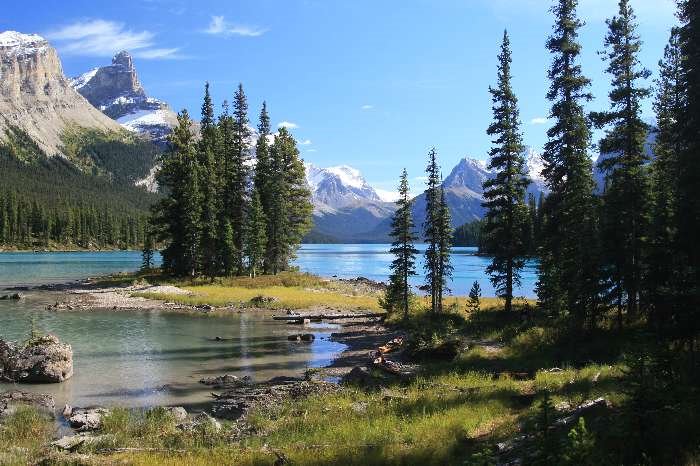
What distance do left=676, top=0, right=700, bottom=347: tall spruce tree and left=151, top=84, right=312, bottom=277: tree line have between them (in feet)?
172

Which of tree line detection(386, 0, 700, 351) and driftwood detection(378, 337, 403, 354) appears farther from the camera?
driftwood detection(378, 337, 403, 354)

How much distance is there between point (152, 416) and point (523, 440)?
11.5 meters

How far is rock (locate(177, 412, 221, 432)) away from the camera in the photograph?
48.4ft

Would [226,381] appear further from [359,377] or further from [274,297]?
[274,297]

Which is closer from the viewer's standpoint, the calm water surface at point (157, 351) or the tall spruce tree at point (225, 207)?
the calm water surface at point (157, 351)

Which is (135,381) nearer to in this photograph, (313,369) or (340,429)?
(313,369)

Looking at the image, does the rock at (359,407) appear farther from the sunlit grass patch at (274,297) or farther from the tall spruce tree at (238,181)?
the tall spruce tree at (238,181)

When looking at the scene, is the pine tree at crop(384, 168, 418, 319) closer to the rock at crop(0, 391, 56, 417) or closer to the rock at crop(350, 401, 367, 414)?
the rock at crop(350, 401, 367, 414)

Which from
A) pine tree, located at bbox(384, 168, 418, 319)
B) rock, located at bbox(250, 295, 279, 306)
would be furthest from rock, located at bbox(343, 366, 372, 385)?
rock, located at bbox(250, 295, 279, 306)

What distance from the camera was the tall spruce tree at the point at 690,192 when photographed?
15031 mm

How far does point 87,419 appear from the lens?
16344mm

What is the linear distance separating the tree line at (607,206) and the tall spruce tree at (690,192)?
37mm

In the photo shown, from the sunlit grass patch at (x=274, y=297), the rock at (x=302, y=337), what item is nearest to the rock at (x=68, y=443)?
the rock at (x=302, y=337)

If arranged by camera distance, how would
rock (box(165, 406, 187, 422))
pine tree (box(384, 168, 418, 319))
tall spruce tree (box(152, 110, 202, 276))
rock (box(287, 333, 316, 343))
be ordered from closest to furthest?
rock (box(165, 406, 187, 422)), rock (box(287, 333, 316, 343)), pine tree (box(384, 168, 418, 319)), tall spruce tree (box(152, 110, 202, 276))
